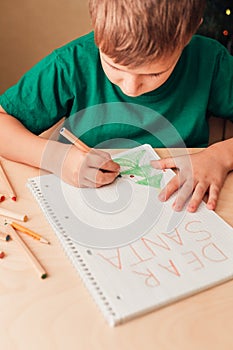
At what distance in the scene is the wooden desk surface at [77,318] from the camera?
513 mm

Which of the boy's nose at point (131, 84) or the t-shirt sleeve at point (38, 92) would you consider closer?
the boy's nose at point (131, 84)

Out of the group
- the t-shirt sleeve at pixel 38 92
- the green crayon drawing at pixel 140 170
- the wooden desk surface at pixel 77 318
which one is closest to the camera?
the wooden desk surface at pixel 77 318

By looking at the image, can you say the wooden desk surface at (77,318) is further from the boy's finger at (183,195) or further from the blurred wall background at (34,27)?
the blurred wall background at (34,27)

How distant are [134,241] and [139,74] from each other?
238mm

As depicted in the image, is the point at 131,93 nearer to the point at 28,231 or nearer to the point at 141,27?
the point at 141,27

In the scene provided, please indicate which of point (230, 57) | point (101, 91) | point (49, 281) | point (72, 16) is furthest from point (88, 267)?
point (72, 16)

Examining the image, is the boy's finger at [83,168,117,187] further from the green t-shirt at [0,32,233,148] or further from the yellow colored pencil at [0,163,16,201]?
the green t-shirt at [0,32,233,148]

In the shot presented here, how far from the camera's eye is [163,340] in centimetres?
52

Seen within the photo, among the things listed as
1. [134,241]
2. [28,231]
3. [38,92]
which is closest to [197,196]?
[134,241]

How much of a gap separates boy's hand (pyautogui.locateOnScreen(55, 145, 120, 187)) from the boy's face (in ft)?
0.36

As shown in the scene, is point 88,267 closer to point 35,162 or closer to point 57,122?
point 35,162

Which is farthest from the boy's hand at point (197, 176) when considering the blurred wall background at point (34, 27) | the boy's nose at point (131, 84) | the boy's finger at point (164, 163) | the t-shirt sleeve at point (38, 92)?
the blurred wall background at point (34, 27)

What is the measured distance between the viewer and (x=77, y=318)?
0.54 meters

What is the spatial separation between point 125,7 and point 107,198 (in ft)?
0.84
